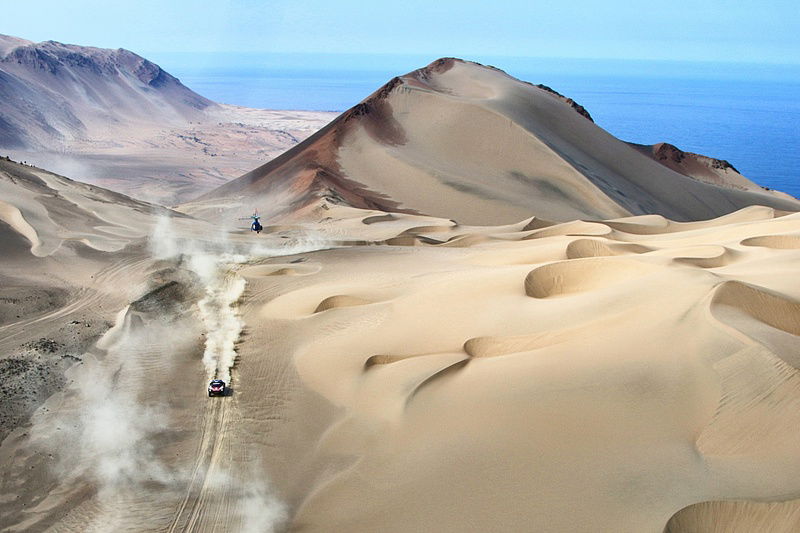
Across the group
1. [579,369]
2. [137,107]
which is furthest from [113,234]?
[137,107]

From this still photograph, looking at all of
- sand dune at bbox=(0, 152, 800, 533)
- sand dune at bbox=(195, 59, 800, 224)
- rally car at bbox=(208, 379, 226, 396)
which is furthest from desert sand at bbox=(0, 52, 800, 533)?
sand dune at bbox=(195, 59, 800, 224)

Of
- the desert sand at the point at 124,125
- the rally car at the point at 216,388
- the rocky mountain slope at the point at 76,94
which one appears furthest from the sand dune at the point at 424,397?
the rocky mountain slope at the point at 76,94

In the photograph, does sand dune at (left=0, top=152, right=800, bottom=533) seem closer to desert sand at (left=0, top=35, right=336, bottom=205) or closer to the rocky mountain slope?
desert sand at (left=0, top=35, right=336, bottom=205)

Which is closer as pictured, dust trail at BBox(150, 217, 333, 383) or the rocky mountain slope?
dust trail at BBox(150, 217, 333, 383)

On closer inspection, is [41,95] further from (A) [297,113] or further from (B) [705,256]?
(B) [705,256]

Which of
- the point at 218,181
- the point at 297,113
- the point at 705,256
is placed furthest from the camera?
the point at 297,113

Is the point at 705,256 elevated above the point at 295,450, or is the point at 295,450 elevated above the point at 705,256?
the point at 705,256

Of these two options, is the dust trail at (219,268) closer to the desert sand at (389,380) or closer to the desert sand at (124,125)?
the desert sand at (389,380)
